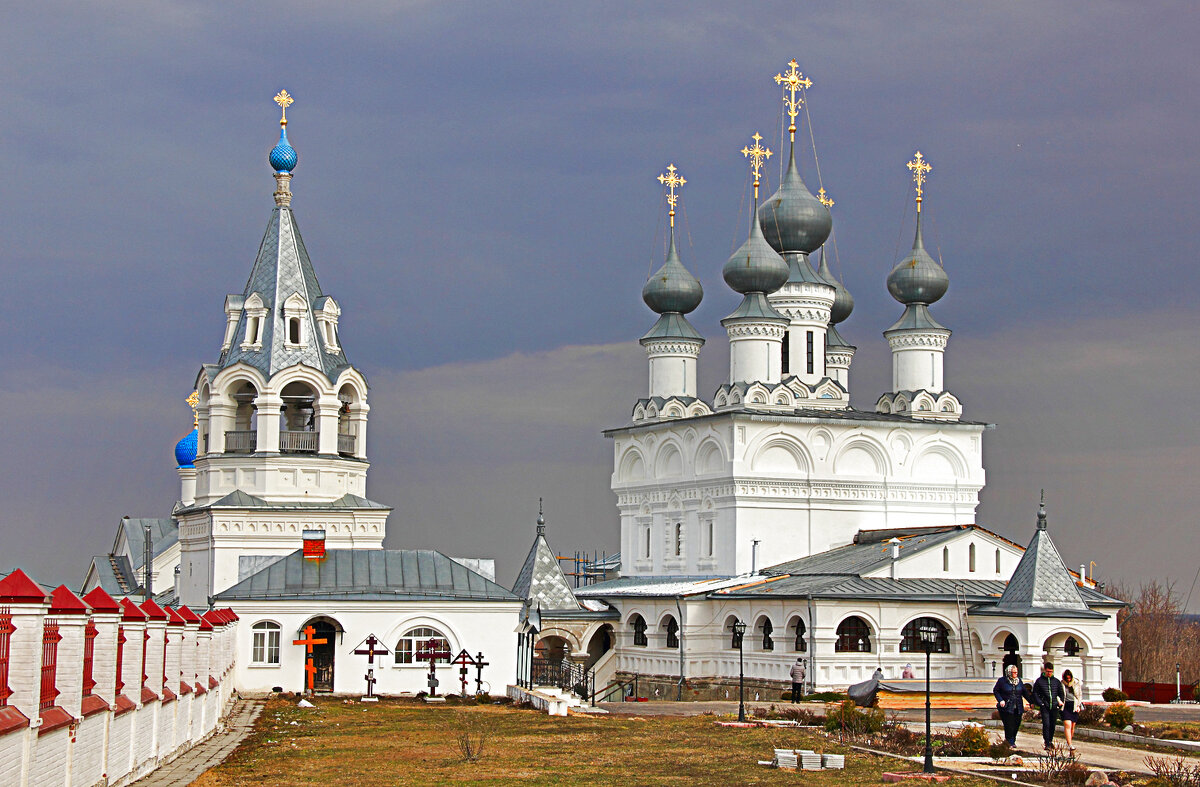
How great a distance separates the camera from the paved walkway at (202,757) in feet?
42.7

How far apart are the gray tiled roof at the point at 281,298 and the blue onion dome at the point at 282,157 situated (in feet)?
2.66

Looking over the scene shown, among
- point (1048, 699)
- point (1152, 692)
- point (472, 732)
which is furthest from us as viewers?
point (1152, 692)

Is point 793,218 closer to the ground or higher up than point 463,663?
higher up

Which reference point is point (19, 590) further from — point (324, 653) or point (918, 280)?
point (918, 280)

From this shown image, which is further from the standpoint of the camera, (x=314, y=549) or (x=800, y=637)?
(x=800, y=637)

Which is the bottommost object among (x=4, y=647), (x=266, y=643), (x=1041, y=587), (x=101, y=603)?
(x=266, y=643)

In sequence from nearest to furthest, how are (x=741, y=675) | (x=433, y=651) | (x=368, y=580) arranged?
(x=741, y=675), (x=433, y=651), (x=368, y=580)

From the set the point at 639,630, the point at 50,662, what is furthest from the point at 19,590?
the point at 639,630

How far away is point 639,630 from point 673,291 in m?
8.40

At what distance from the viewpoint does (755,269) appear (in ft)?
116

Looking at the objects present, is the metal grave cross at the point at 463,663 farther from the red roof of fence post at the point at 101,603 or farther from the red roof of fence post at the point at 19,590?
the red roof of fence post at the point at 19,590

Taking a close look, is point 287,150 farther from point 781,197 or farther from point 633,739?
point 633,739

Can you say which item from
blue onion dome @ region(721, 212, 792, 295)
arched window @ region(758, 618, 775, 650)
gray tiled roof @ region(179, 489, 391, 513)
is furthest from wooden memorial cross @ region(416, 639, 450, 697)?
blue onion dome @ region(721, 212, 792, 295)

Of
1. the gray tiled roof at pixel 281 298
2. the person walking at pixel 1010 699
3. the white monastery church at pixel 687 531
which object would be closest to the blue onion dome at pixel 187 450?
the white monastery church at pixel 687 531
